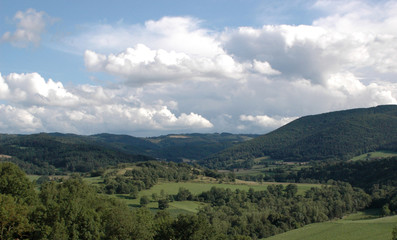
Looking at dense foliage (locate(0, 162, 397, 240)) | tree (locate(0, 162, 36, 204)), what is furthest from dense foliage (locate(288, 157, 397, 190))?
tree (locate(0, 162, 36, 204))

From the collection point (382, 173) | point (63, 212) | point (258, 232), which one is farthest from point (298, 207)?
point (63, 212)

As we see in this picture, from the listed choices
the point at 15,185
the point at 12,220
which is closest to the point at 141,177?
the point at 15,185

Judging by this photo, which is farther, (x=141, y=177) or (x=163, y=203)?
(x=141, y=177)

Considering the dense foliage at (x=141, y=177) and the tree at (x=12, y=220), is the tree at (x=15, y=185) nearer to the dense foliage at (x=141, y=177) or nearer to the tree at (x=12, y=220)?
the tree at (x=12, y=220)

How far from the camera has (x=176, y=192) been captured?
5723 inches

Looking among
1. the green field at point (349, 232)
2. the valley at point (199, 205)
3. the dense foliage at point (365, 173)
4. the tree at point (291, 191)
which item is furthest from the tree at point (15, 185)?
the dense foliage at point (365, 173)

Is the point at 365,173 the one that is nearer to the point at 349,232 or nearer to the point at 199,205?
the point at 199,205

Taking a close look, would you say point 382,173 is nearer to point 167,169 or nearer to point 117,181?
point 167,169

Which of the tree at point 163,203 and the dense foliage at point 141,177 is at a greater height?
the dense foliage at point 141,177

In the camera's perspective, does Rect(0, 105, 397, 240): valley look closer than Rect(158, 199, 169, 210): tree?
Yes

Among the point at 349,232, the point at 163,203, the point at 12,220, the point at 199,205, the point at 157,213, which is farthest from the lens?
the point at 199,205

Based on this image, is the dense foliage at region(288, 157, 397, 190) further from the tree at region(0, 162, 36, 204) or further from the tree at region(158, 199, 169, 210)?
the tree at region(0, 162, 36, 204)

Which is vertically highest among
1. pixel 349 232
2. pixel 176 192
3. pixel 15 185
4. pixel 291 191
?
pixel 15 185

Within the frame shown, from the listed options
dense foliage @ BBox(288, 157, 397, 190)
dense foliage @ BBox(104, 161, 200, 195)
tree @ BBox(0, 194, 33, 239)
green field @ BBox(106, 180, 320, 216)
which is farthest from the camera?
dense foliage @ BBox(288, 157, 397, 190)
